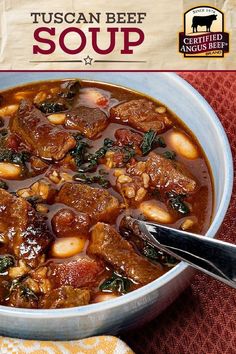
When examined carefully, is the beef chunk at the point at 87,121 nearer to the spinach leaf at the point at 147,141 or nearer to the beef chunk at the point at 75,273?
the spinach leaf at the point at 147,141

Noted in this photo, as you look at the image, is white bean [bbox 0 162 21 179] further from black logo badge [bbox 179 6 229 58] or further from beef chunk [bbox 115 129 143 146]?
black logo badge [bbox 179 6 229 58]

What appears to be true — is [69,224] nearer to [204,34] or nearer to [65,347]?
[65,347]

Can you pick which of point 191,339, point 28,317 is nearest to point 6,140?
point 28,317

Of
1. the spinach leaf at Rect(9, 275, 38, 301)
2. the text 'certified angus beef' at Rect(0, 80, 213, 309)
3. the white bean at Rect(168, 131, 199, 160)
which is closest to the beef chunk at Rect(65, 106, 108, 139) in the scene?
the text 'certified angus beef' at Rect(0, 80, 213, 309)

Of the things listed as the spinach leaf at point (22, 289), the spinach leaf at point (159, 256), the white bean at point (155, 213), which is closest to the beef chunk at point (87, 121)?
the white bean at point (155, 213)

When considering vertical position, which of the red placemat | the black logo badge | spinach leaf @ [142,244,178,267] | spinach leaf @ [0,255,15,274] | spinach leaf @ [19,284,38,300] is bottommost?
the red placemat

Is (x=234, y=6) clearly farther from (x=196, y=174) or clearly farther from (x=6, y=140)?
(x=6, y=140)
